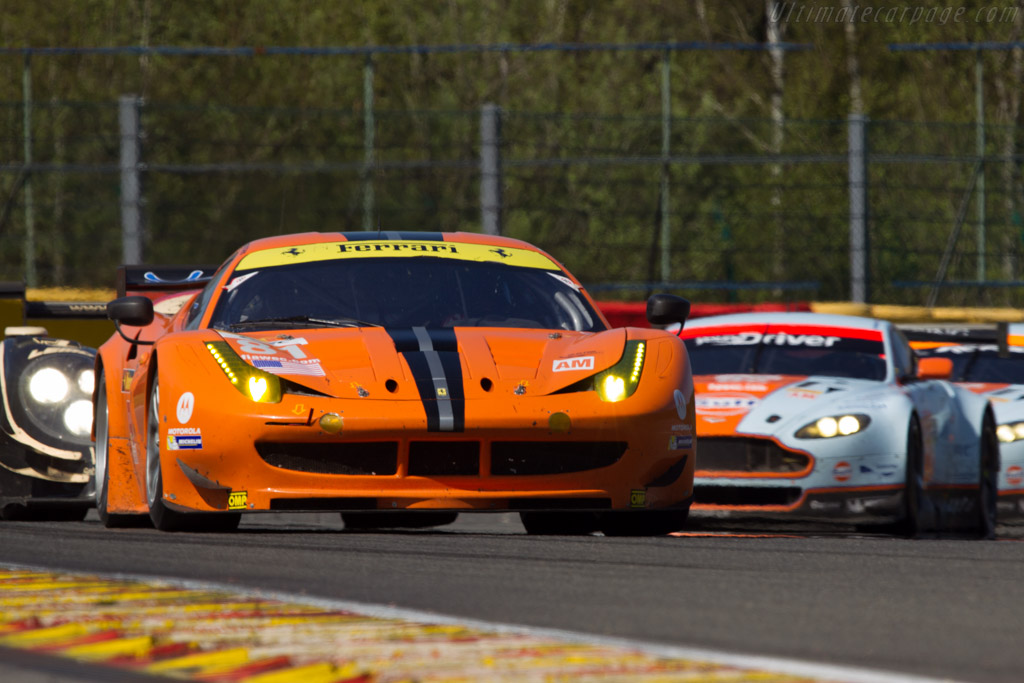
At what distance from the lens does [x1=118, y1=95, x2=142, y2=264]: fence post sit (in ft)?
46.3

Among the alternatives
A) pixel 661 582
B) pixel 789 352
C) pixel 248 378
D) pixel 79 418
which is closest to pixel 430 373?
pixel 248 378

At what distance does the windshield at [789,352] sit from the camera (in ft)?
33.9

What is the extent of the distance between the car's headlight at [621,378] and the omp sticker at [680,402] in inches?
6.4

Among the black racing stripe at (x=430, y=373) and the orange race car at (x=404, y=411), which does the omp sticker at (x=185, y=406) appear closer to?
the orange race car at (x=404, y=411)

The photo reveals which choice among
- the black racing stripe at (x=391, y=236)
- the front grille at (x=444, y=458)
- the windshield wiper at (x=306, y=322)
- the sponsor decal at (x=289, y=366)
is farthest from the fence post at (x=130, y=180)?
the front grille at (x=444, y=458)

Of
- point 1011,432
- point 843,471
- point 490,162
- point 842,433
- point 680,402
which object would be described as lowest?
point 1011,432

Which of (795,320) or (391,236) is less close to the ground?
(391,236)

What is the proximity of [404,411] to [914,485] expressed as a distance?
3.63 metres

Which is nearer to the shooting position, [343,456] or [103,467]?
[343,456]

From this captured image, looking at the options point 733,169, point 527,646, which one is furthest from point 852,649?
point 733,169

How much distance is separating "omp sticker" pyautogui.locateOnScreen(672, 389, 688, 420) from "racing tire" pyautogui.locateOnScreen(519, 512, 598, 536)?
2.61 ft

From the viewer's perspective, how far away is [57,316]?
10.6 metres

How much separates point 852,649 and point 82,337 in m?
7.39

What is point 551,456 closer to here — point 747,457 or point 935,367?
point 747,457
